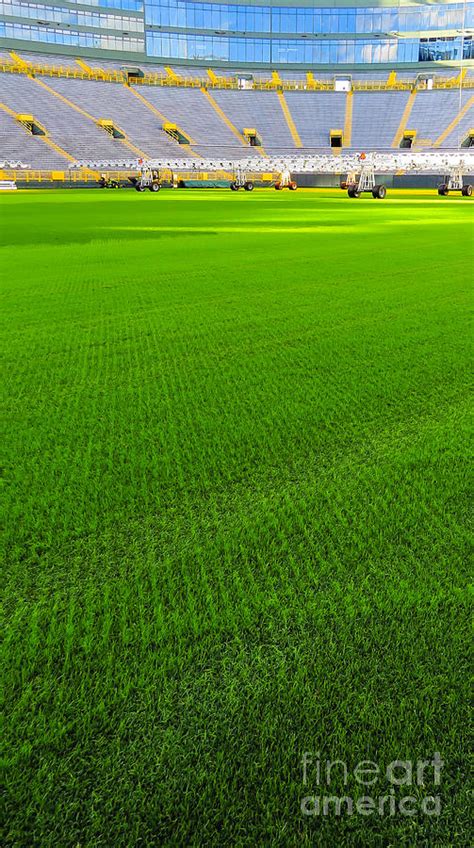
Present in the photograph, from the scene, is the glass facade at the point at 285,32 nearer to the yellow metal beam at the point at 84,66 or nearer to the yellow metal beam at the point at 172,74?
the yellow metal beam at the point at 172,74

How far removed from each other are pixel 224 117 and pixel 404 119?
1376 cm

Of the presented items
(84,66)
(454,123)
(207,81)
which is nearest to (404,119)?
(454,123)

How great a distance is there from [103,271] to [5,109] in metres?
42.4

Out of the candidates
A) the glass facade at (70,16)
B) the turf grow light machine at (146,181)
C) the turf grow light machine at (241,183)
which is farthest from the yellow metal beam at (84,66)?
the turf grow light machine at (241,183)

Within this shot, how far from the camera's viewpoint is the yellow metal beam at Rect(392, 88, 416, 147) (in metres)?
48.6

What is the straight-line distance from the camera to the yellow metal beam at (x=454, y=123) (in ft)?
154

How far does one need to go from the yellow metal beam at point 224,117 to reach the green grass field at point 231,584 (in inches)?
1961

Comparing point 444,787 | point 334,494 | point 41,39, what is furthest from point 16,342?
point 41,39

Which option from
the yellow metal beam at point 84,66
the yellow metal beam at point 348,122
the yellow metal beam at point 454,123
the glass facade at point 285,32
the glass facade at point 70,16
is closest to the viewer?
the yellow metal beam at point 454,123

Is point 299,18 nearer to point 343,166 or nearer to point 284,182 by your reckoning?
point 284,182

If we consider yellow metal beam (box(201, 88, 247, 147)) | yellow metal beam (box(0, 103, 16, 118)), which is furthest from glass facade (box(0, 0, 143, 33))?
yellow metal beam (box(0, 103, 16, 118))

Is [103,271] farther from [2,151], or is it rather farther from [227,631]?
[2,151]

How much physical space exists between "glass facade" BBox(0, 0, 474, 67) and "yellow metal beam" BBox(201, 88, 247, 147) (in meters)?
5.78

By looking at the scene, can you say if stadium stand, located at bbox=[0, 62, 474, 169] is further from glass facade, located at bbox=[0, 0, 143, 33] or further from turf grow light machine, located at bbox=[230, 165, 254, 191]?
turf grow light machine, located at bbox=[230, 165, 254, 191]
